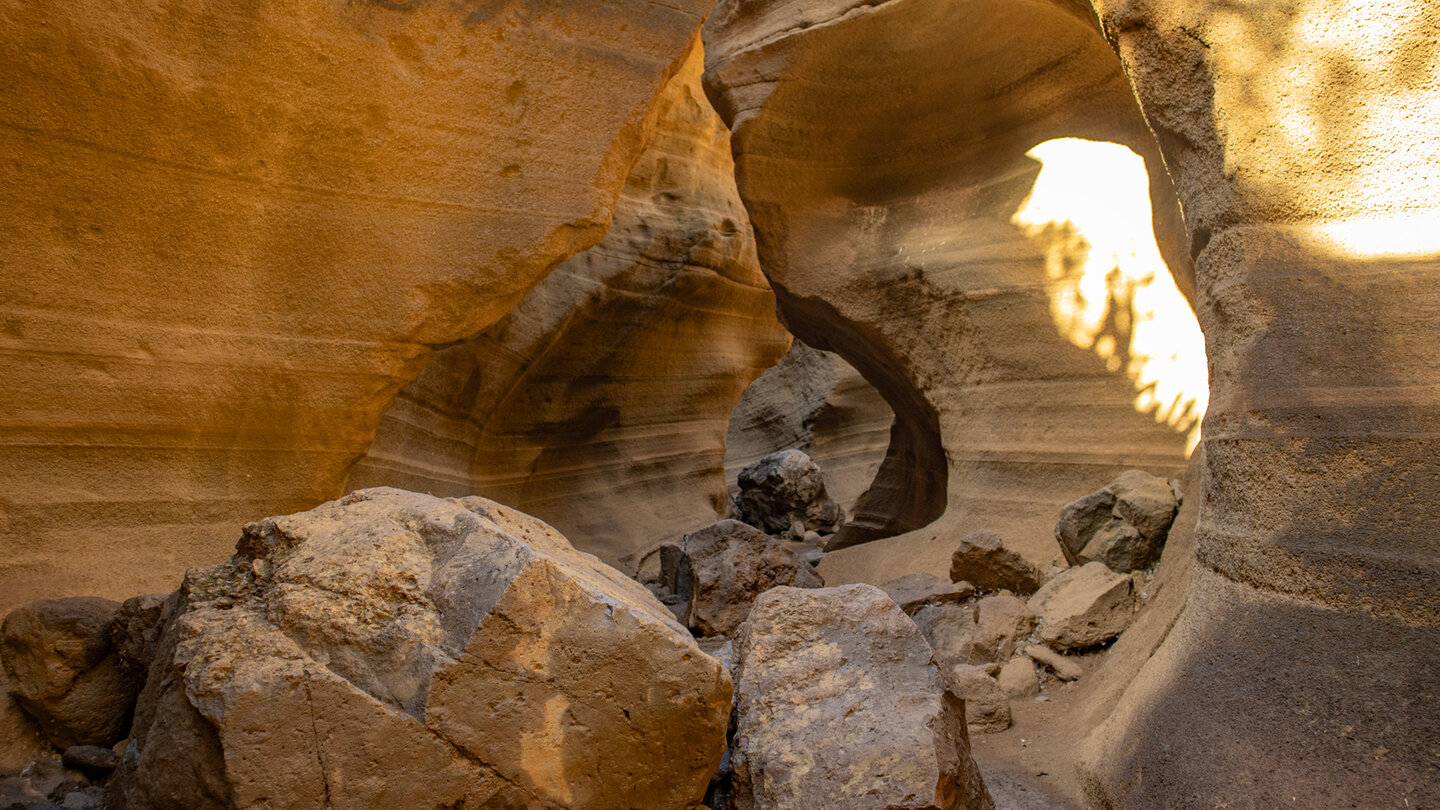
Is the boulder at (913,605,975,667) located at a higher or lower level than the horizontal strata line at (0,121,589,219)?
lower

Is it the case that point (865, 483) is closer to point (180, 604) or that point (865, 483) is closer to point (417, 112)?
point (417, 112)

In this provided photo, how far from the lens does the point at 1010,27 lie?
4953 mm

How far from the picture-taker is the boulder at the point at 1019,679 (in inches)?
115

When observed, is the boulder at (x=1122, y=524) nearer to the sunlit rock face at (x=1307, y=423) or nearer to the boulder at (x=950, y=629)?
the boulder at (x=950, y=629)

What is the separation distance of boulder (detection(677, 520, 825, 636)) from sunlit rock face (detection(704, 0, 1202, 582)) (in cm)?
88

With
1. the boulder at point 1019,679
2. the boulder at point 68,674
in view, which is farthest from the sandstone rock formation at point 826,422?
the boulder at point 68,674

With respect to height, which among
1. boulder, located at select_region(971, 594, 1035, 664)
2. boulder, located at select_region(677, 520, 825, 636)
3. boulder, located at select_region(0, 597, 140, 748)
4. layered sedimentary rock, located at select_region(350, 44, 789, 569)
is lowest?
boulder, located at select_region(971, 594, 1035, 664)

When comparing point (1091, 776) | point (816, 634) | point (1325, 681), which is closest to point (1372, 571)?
point (1325, 681)

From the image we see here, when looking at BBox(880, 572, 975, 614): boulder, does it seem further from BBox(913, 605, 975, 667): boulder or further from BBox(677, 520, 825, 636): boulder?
BBox(677, 520, 825, 636): boulder

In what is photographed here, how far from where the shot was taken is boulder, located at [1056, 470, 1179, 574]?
334 centimetres

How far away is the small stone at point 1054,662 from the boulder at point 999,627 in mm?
66

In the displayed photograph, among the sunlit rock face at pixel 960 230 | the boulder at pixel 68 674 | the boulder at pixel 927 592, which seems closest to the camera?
the boulder at pixel 68 674

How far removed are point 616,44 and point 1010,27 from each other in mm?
2241

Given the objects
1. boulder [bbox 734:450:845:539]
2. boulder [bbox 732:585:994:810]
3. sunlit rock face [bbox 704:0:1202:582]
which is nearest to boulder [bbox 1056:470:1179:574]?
sunlit rock face [bbox 704:0:1202:582]
